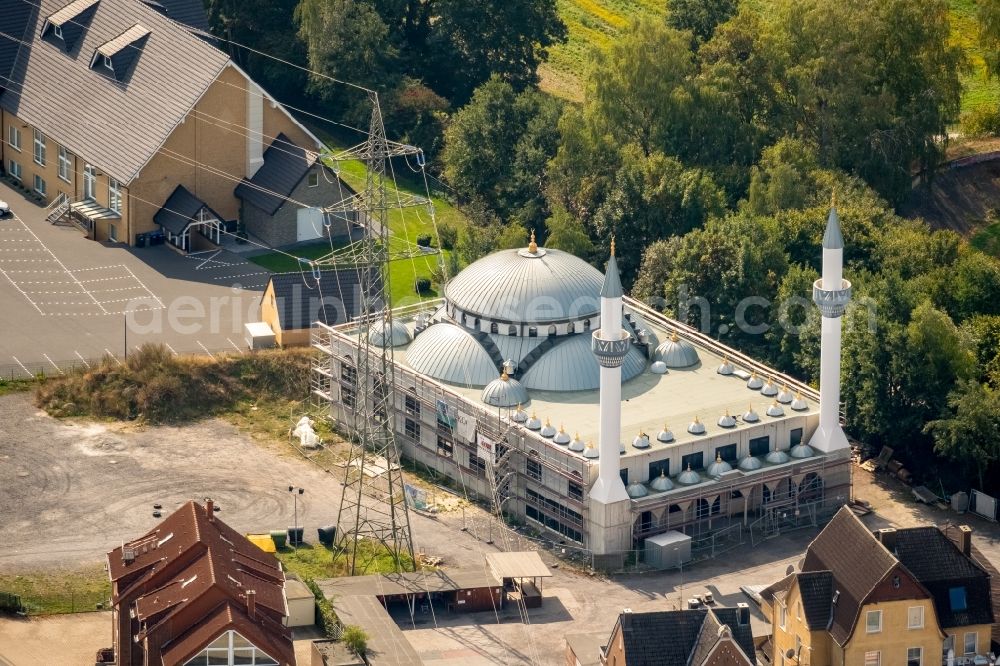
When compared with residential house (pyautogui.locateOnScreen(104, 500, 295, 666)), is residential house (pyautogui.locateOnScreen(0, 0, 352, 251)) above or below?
above

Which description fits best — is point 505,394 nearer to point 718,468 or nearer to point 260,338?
point 718,468

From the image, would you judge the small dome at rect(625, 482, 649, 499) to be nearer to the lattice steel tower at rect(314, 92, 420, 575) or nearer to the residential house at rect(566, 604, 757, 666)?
the lattice steel tower at rect(314, 92, 420, 575)

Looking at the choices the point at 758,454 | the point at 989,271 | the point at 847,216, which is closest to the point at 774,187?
the point at 847,216

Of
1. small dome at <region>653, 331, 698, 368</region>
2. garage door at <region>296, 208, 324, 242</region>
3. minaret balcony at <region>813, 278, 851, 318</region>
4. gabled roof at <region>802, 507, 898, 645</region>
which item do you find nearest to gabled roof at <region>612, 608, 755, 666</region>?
gabled roof at <region>802, 507, 898, 645</region>

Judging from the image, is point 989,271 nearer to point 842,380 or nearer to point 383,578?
point 842,380

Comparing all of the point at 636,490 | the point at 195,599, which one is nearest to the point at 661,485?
the point at 636,490

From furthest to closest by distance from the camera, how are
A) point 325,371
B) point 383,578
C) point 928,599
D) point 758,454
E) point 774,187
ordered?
point 774,187 < point 325,371 < point 758,454 < point 383,578 < point 928,599
